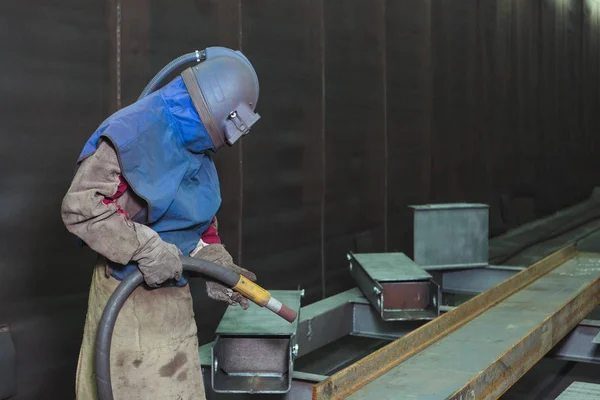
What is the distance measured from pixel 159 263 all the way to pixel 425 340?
185 cm

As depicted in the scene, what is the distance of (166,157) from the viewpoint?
2488mm

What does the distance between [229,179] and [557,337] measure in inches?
94.6

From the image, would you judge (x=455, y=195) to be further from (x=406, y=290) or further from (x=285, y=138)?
(x=406, y=290)

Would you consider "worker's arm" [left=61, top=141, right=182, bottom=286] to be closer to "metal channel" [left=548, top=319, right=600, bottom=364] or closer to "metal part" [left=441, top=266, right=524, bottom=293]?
"metal channel" [left=548, top=319, right=600, bottom=364]

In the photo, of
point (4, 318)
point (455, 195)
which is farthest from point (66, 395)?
point (455, 195)

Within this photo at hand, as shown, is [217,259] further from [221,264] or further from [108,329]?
[108,329]

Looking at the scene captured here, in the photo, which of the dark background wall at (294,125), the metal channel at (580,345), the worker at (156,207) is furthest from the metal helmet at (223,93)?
the metal channel at (580,345)

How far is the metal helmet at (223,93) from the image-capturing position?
8.21ft

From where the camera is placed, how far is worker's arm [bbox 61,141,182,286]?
7.55 feet

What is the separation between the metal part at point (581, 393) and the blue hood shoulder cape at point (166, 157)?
181 cm

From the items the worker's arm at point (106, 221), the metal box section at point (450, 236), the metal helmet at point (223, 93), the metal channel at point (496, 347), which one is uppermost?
the metal helmet at point (223, 93)

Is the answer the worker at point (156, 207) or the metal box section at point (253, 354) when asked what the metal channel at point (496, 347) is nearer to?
the metal box section at point (253, 354)

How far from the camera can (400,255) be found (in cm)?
561

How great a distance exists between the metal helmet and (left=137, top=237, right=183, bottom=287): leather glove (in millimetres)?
423
